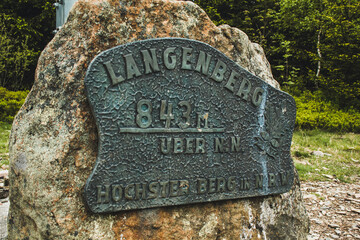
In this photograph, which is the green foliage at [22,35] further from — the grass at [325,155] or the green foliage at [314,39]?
the green foliage at [314,39]

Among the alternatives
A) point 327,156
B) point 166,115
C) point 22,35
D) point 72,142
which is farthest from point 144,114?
point 22,35

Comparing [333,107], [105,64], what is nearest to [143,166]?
[105,64]

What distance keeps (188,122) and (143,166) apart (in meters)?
0.36

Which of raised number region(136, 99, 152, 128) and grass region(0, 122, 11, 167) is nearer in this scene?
raised number region(136, 99, 152, 128)

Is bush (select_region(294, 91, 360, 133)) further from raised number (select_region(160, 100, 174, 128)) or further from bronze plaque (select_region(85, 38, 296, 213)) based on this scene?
raised number (select_region(160, 100, 174, 128))

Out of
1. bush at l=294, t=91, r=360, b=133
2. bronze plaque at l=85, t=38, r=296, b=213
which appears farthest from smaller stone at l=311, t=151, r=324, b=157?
bronze plaque at l=85, t=38, r=296, b=213

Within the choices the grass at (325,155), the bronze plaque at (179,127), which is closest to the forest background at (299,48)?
the grass at (325,155)

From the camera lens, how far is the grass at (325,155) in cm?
438

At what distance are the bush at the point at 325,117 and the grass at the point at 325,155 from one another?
30 centimetres

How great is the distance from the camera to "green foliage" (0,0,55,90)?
1080 cm

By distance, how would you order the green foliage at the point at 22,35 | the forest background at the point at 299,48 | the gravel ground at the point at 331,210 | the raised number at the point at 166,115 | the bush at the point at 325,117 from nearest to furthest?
1. the raised number at the point at 166,115
2. the gravel ground at the point at 331,210
3. the bush at the point at 325,117
4. the forest background at the point at 299,48
5. the green foliage at the point at 22,35

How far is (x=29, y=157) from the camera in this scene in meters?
1.63

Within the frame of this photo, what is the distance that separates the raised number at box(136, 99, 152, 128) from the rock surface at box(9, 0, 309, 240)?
249 mm

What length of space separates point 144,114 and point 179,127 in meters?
0.23
